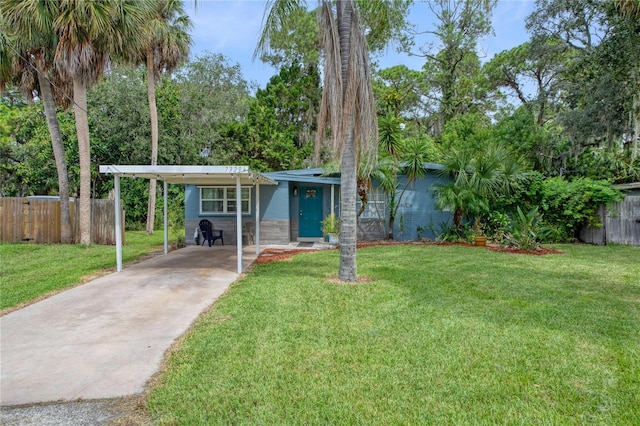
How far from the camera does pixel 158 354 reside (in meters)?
4.01

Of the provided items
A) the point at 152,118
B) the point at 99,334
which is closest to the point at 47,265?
the point at 99,334

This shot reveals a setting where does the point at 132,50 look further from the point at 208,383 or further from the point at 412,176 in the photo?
the point at 208,383

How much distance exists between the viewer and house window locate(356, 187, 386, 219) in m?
14.5

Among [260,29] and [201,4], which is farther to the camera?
[260,29]

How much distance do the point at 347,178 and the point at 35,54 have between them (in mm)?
11523

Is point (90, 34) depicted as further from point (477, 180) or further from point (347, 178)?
point (477, 180)

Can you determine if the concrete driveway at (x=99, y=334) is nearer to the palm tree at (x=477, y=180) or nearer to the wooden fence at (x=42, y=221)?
the wooden fence at (x=42, y=221)

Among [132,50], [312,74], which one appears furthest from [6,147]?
[312,74]

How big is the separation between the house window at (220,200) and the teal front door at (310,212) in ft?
6.86

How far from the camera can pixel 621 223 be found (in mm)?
12375

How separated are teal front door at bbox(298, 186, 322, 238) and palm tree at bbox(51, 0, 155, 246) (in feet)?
24.4

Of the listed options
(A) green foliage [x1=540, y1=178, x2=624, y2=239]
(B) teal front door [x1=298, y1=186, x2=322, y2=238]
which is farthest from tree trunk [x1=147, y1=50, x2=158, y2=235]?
(A) green foliage [x1=540, y1=178, x2=624, y2=239]

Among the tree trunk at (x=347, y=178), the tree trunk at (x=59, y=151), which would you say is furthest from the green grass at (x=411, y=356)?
the tree trunk at (x=59, y=151)

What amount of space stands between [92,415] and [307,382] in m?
1.65
